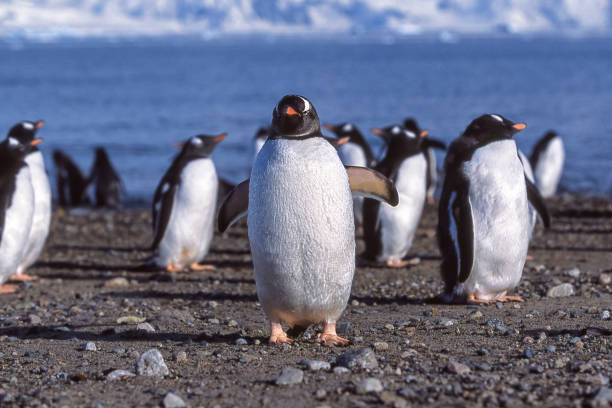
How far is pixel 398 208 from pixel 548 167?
7636 millimetres

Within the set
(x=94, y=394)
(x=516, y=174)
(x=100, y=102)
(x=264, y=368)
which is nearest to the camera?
(x=94, y=394)

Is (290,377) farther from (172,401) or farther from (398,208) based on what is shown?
(398,208)

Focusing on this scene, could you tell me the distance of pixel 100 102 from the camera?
4578 centimetres

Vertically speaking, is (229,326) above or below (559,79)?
below

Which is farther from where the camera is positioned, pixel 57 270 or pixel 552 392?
pixel 57 270

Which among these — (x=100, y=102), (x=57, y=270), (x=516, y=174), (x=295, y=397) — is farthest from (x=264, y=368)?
(x=100, y=102)

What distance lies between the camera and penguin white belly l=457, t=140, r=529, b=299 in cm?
630

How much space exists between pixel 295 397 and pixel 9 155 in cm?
526

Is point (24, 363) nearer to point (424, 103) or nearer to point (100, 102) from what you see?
point (424, 103)

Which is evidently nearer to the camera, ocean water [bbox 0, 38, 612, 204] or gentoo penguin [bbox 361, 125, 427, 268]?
gentoo penguin [bbox 361, 125, 427, 268]

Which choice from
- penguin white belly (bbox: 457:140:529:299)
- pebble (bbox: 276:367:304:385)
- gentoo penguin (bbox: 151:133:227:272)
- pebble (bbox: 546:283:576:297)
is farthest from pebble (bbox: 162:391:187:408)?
gentoo penguin (bbox: 151:133:227:272)

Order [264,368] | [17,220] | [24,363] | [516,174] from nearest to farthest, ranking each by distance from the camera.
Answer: [264,368] → [24,363] → [516,174] → [17,220]

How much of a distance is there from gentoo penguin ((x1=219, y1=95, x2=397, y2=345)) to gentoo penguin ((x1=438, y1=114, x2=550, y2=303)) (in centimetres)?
164

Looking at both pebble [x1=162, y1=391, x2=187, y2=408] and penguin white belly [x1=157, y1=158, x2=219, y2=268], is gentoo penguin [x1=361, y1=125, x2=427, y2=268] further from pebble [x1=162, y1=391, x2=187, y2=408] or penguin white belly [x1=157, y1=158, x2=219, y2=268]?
pebble [x1=162, y1=391, x2=187, y2=408]
